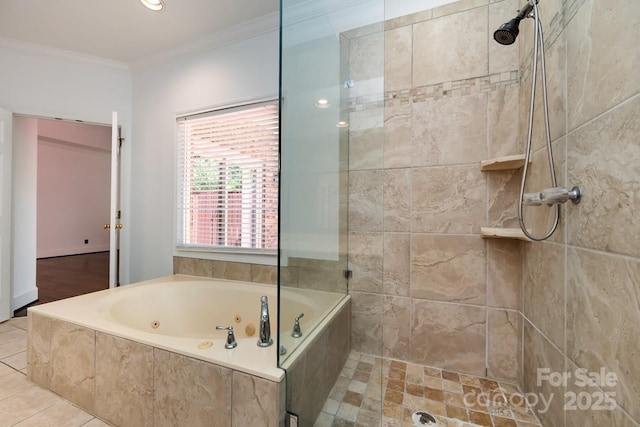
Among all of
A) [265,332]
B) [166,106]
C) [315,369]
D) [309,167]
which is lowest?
[315,369]

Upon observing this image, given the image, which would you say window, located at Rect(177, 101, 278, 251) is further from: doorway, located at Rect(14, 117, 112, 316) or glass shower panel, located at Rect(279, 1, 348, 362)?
doorway, located at Rect(14, 117, 112, 316)

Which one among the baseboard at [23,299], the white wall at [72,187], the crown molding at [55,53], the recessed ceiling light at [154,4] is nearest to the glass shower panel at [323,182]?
the recessed ceiling light at [154,4]

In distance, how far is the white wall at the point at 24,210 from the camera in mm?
2676

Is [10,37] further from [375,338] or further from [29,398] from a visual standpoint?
[375,338]

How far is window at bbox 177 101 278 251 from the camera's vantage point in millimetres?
2139

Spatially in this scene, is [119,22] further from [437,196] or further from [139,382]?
[437,196]

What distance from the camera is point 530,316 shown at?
132 cm

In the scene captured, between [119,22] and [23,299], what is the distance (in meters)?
2.94

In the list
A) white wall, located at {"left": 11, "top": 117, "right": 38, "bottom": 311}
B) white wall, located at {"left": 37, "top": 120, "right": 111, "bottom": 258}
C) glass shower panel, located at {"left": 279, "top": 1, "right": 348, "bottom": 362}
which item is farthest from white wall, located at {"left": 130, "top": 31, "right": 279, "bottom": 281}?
white wall, located at {"left": 37, "top": 120, "right": 111, "bottom": 258}

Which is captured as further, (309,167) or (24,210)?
(24,210)

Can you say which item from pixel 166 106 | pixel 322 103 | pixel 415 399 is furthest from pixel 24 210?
pixel 415 399

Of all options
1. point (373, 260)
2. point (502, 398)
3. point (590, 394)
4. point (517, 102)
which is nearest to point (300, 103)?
point (373, 260)

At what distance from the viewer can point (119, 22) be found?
2146 mm

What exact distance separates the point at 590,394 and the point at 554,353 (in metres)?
0.27
